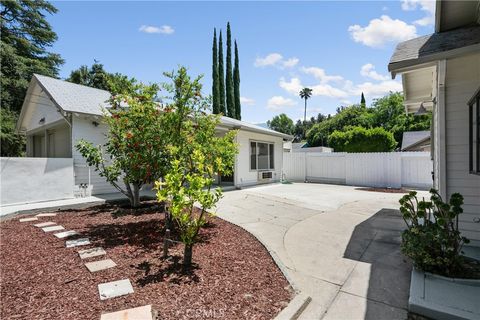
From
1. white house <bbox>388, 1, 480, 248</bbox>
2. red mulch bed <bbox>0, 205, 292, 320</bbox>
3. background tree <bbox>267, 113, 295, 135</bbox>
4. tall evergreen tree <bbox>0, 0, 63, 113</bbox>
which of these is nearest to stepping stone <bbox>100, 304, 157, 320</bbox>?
red mulch bed <bbox>0, 205, 292, 320</bbox>

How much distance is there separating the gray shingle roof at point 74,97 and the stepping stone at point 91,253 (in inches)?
233

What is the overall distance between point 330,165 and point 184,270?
13370 mm

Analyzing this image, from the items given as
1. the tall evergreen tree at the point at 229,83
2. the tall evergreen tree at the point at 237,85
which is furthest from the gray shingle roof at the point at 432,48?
the tall evergreen tree at the point at 237,85

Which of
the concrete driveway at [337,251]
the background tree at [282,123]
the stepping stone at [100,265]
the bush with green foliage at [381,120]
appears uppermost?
the background tree at [282,123]

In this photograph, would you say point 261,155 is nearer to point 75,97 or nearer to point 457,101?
point 75,97

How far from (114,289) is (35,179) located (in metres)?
7.54

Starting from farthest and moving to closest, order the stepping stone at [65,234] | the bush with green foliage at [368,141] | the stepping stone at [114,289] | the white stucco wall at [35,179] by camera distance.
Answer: the bush with green foliage at [368,141]
the white stucco wall at [35,179]
the stepping stone at [65,234]
the stepping stone at [114,289]

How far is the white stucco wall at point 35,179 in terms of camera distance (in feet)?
25.0

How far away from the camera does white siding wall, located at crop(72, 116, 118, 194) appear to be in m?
9.10

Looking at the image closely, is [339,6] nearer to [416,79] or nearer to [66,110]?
[416,79]

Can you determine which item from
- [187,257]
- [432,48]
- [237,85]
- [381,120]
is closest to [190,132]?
[187,257]

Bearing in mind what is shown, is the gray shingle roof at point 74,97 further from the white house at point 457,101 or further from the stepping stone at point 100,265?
the white house at point 457,101

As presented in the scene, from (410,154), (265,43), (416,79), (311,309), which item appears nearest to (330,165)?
(410,154)

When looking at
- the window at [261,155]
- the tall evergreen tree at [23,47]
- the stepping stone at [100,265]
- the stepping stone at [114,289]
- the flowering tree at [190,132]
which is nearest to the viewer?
the stepping stone at [114,289]
